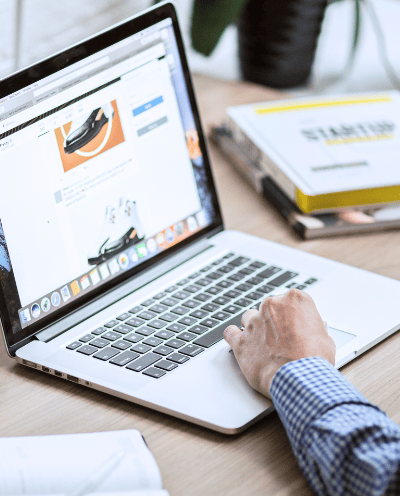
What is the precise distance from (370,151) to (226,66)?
873mm

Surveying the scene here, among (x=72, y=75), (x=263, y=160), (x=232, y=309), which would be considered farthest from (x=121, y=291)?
(x=263, y=160)

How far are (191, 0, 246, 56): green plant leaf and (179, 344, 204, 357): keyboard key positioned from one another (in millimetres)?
896

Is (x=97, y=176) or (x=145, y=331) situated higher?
(x=97, y=176)

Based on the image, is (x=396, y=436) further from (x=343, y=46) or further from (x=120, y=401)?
(x=343, y=46)

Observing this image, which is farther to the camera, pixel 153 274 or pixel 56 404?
pixel 153 274

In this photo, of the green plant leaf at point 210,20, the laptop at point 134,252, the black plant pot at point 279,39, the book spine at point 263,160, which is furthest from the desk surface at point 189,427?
the black plant pot at point 279,39

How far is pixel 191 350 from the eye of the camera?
67cm

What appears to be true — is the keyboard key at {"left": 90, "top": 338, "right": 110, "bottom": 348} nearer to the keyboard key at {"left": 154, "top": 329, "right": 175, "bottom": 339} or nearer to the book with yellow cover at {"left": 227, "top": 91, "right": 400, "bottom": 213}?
the keyboard key at {"left": 154, "top": 329, "right": 175, "bottom": 339}

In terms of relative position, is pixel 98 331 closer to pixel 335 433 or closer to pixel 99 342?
pixel 99 342

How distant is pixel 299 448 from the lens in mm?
533

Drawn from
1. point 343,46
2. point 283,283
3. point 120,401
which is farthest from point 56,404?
point 343,46

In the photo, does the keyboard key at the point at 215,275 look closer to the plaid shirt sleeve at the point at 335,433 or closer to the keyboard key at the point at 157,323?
the keyboard key at the point at 157,323

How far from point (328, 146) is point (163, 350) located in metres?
0.53

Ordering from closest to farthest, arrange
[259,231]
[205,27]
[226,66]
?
1. [259,231]
2. [205,27]
3. [226,66]
